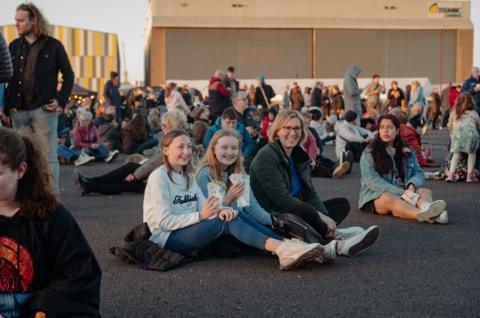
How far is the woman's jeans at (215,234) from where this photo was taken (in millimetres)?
5293

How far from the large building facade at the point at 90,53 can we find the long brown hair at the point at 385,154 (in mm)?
41928

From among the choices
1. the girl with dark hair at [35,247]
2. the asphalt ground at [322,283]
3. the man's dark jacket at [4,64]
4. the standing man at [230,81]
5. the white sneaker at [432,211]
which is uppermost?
the standing man at [230,81]

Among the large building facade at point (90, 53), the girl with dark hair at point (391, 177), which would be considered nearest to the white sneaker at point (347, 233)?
the girl with dark hair at point (391, 177)

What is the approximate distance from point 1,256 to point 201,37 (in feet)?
156

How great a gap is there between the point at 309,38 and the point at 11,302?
4934 centimetres

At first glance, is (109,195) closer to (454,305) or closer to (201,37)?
(454,305)

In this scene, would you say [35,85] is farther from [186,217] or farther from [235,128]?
[235,128]

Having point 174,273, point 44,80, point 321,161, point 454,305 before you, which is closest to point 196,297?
point 174,273

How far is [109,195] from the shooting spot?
31.2ft

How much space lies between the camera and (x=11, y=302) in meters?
3.02

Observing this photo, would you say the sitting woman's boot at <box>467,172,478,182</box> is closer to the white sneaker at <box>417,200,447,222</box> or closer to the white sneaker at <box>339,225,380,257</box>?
the white sneaker at <box>417,200,447,222</box>

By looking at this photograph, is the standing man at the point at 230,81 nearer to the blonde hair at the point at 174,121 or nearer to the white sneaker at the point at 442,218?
the blonde hair at the point at 174,121

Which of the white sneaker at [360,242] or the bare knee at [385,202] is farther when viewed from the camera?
the bare knee at [385,202]

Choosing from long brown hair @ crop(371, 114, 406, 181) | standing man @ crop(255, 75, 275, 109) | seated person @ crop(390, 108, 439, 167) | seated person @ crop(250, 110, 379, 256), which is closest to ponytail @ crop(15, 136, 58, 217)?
seated person @ crop(250, 110, 379, 256)
